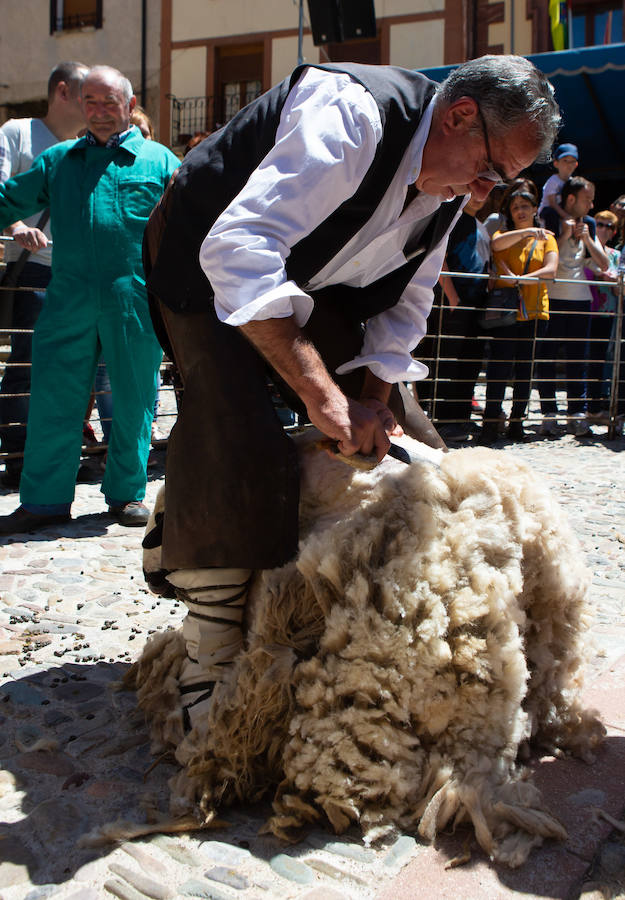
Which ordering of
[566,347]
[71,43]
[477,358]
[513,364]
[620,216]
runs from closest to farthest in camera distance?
[477,358], [513,364], [566,347], [620,216], [71,43]

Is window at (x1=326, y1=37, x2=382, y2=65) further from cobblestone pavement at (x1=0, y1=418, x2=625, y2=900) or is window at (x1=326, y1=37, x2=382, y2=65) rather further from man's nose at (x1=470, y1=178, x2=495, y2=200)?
man's nose at (x1=470, y1=178, x2=495, y2=200)

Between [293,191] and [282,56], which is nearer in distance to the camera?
[293,191]

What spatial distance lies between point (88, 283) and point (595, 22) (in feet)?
60.3

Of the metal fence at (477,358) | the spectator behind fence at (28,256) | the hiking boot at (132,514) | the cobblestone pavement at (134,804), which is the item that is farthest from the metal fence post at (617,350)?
the spectator behind fence at (28,256)

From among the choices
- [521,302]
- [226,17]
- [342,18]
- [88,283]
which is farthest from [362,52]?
[88,283]

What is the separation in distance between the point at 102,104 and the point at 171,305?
247 cm

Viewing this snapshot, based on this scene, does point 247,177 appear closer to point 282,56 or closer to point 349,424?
point 349,424

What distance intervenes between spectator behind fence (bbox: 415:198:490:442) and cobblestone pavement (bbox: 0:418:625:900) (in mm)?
4235

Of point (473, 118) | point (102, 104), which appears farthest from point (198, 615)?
point (102, 104)

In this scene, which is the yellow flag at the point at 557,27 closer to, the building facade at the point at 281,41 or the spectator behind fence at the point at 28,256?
the building facade at the point at 281,41

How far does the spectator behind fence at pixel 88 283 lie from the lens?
414 centimetres

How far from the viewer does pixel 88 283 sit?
420 cm

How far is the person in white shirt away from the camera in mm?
1800

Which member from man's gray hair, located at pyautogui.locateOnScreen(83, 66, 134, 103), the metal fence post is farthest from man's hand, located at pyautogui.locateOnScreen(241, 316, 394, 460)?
the metal fence post
